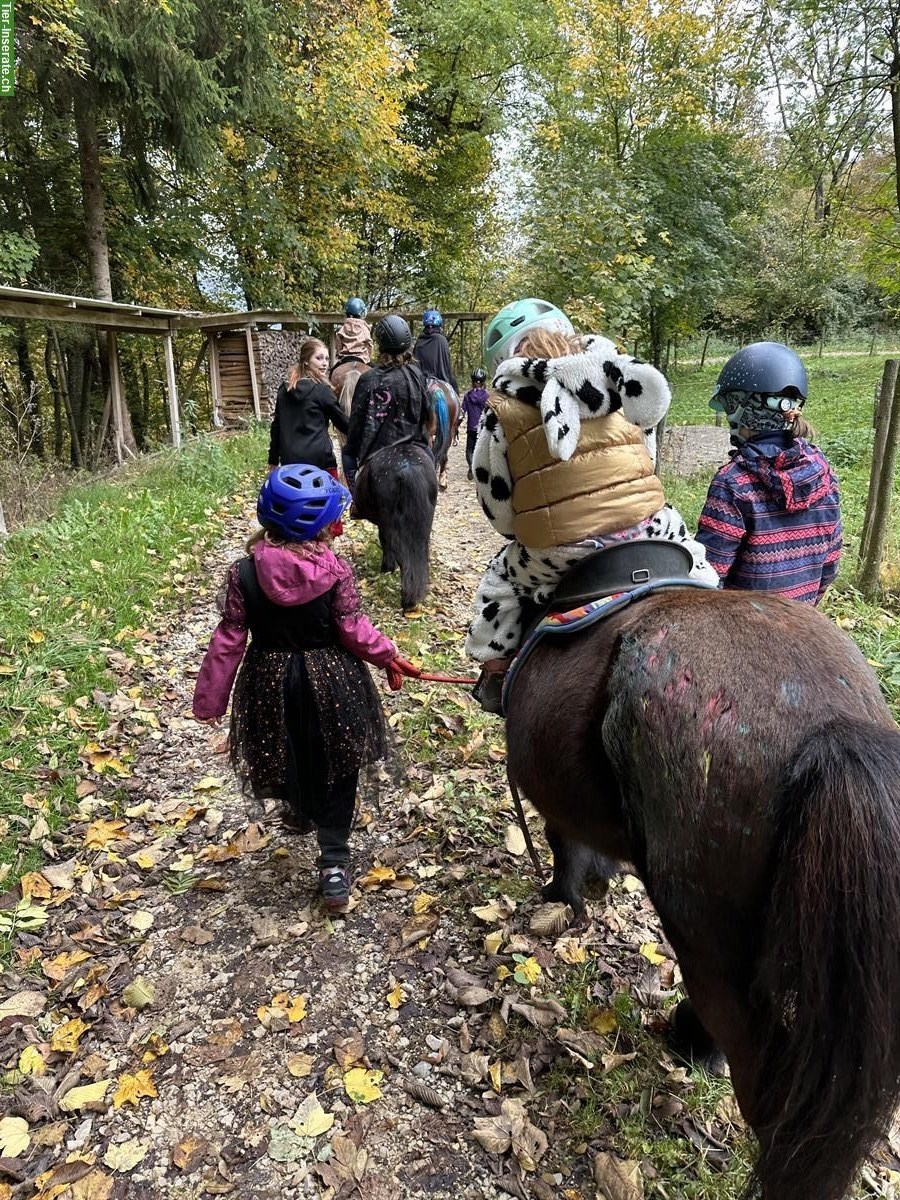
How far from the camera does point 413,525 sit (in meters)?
5.64

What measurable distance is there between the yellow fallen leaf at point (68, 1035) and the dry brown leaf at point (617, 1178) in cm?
179

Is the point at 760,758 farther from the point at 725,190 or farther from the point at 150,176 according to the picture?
the point at 725,190

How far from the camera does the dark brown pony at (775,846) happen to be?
119 cm

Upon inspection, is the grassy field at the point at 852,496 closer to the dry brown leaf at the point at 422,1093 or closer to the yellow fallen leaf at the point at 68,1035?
the dry brown leaf at the point at 422,1093

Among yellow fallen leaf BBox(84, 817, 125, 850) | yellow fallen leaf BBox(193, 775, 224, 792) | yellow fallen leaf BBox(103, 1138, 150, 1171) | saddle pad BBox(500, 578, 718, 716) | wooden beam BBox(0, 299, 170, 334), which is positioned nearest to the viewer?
saddle pad BBox(500, 578, 718, 716)

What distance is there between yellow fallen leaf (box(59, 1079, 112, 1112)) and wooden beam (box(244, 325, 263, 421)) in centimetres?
1557

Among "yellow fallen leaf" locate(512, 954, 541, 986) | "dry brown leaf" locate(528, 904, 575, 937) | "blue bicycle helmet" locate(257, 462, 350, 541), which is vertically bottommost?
"yellow fallen leaf" locate(512, 954, 541, 986)

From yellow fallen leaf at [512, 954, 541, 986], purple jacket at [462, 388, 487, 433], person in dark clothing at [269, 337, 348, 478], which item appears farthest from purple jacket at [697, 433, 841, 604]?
purple jacket at [462, 388, 487, 433]

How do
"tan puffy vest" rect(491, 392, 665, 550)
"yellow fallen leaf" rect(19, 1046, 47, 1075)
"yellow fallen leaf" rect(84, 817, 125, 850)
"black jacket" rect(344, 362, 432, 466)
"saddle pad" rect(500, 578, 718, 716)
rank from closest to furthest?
1. "saddle pad" rect(500, 578, 718, 716)
2. "tan puffy vest" rect(491, 392, 665, 550)
3. "yellow fallen leaf" rect(19, 1046, 47, 1075)
4. "yellow fallen leaf" rect(84, 817, 125, 850)
5. "black jacket" rect(344, 362, 432, 466)

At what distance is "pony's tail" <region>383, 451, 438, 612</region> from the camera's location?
5621 mm

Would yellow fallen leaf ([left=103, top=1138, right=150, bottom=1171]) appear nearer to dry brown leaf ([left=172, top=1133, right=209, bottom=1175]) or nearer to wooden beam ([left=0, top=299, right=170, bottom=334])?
dry brown leaf ([left=172, top=1133, right=209, bottom=1175])

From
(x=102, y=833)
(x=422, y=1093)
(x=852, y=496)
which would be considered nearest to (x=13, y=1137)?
(x=422, y=1093)

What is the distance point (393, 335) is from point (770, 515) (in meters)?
3.87

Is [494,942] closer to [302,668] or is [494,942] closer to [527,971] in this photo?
[527,971]
